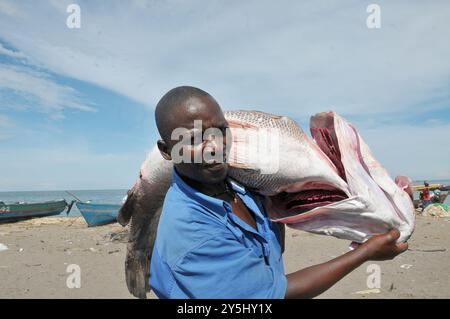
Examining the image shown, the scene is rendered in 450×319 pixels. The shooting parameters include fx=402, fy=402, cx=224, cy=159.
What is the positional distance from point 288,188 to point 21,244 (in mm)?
11045

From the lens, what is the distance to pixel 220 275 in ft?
4.58

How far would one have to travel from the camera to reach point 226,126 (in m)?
1.65

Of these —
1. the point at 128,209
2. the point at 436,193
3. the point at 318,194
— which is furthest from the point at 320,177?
the point at 436,193

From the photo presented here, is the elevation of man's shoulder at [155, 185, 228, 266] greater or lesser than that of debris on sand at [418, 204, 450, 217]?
greater

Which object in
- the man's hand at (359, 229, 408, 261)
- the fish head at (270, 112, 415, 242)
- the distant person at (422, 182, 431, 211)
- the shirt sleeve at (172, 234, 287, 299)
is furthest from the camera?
the distant person at (422, 182, 431, 211)

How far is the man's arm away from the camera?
1.51m

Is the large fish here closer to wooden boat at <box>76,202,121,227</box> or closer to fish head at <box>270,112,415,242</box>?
fish head at <box>270,112,415,242</box>

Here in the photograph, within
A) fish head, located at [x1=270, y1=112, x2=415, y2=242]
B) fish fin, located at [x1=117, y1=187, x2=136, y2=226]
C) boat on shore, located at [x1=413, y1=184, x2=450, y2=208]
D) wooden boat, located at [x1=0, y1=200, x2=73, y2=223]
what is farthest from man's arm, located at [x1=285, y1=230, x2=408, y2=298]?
wooden boat, located at [x1=0, y1=200, x2=73, y2=223]

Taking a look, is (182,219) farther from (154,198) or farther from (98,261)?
(98,261)

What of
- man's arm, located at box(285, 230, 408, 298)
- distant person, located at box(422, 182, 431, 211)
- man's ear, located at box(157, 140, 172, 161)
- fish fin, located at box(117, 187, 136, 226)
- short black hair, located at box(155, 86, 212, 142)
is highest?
short black hair, located at box(155, 86, 212, 142)

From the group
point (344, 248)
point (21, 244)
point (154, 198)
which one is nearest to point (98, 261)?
point (21, 244)

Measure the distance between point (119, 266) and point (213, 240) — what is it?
697cm

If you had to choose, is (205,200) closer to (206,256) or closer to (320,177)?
(206,256)

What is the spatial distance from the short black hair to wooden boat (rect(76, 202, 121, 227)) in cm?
1567
